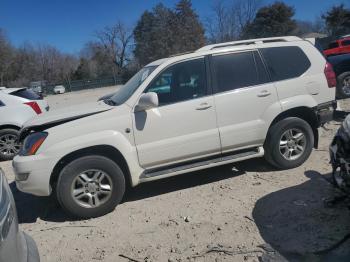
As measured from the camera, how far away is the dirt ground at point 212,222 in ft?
11.5

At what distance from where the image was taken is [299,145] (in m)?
5.45

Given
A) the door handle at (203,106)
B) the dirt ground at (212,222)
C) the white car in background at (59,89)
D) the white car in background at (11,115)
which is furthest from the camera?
the white car in background at (59,89)

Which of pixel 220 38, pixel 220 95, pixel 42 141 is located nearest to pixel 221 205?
pixel 220 95

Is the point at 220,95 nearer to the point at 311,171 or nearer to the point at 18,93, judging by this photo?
the point at 311,171

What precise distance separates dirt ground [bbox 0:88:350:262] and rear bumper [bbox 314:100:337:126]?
2.19 feet

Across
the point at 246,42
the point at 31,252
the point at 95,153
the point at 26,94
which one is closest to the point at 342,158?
the point at 246,42

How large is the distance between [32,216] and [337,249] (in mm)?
3643

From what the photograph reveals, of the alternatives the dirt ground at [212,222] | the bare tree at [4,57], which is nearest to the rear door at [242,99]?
the dirt ground at [212,222]

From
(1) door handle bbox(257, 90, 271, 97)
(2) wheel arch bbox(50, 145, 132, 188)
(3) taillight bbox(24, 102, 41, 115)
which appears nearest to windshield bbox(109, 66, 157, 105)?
(2) wheel arch bbox(50, 145, 132, 188)

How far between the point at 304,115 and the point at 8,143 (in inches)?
243

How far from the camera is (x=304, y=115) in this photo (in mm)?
5473

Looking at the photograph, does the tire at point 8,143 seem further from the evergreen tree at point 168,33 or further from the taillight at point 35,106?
the evergreen tree at point 168,33

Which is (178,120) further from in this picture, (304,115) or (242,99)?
(304,115)

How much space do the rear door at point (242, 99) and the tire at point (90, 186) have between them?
152 cm
